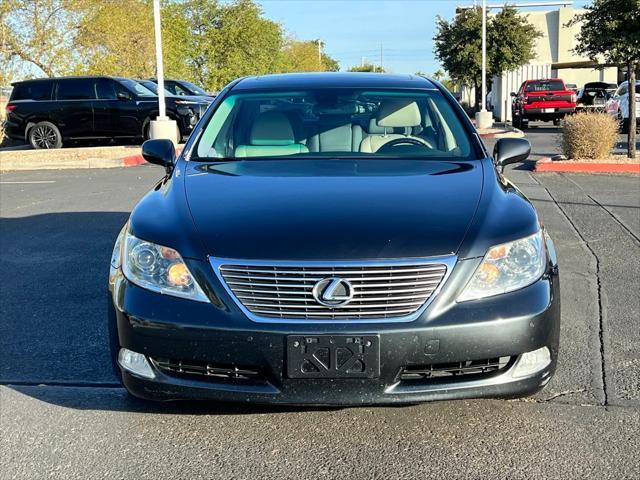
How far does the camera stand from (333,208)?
10.9ft

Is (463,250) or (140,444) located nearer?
(463,250)

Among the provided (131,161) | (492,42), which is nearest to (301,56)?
(492,42)

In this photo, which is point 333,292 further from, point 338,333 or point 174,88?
point 174,88

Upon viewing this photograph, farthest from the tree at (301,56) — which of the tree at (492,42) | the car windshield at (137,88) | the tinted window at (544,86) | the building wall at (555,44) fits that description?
the car windshield at (137,88)

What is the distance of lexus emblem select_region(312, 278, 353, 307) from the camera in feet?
9.53

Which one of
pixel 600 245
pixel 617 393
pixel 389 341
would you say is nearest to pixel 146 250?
pixel 389 341

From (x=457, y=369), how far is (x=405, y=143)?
1.80 metres

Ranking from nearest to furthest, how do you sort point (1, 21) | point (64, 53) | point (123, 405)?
point (123, 405), point (1, 21), point (64, 53)

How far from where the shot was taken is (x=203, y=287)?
301cm

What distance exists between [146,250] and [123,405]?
91 centimetres

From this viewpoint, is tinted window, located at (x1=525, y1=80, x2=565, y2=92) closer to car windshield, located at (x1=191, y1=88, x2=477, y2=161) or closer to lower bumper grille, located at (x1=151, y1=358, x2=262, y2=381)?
car windshield, located at (x1=191, y1=88, x2=477, y2=161)

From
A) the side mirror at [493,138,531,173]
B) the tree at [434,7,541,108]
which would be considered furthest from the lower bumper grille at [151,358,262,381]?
the tree at [434,7,541,108]

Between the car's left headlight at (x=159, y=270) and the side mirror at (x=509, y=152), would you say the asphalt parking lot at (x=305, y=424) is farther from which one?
the side mirror at (x=509, y=152)

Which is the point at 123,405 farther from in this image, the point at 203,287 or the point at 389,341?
the point at 389,341
